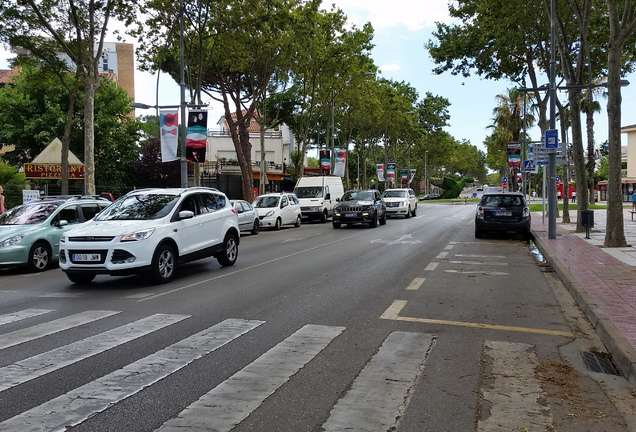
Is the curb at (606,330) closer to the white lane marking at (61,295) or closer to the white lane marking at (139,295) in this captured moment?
the white lane marking at (139,295)

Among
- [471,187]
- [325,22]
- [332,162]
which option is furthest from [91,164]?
[471,187]

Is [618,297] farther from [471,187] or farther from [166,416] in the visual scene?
[471,187]

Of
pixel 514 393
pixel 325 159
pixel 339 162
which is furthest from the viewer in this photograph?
pixel 339 162

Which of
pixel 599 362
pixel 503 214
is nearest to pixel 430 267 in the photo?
pixel 599 362

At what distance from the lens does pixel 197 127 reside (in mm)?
20078

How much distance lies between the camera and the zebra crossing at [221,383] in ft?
12.6

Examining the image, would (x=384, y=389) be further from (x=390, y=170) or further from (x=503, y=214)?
(x=390, y=170)

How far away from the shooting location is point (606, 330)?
608 cm

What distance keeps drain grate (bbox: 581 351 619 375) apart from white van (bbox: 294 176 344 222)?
2290 centimetres

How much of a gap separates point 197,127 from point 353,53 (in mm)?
15976

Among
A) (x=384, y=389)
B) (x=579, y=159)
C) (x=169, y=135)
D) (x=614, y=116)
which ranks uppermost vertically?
(x=169, y=135)

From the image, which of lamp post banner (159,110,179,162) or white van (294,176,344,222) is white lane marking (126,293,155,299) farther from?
white van (294,176,344,222)

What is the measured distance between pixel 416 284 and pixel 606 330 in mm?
3756

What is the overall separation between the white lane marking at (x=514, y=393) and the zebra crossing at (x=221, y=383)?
4 cm
